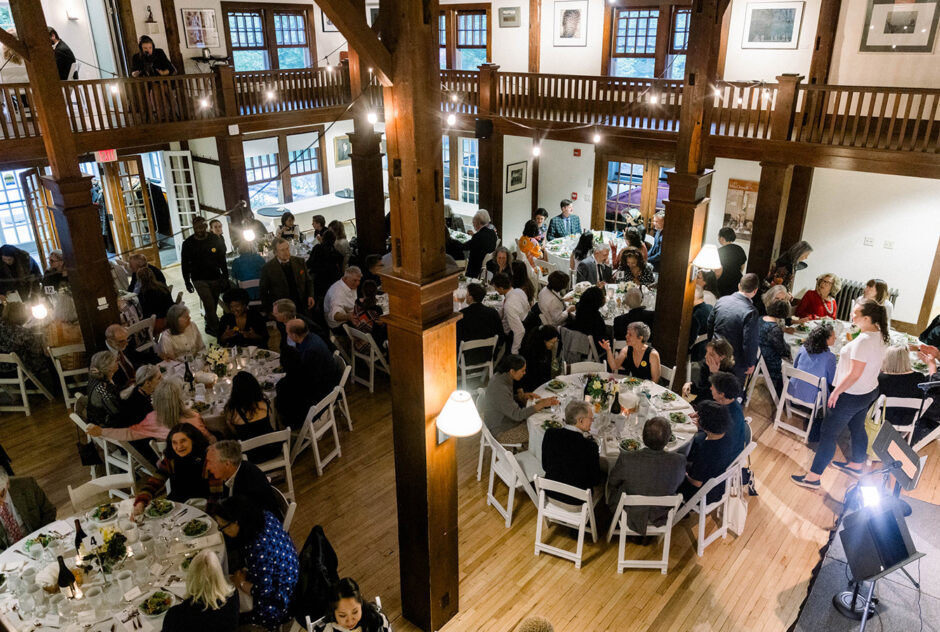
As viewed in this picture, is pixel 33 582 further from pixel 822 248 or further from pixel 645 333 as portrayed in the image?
pixel 822 248

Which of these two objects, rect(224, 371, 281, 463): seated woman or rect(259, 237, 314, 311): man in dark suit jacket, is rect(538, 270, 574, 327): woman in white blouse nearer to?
rect(259, 237, 314, 311): man in dark suit jacket

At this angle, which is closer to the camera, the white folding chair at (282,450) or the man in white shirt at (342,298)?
the white folding chair at (282,450)

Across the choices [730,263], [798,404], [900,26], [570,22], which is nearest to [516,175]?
[570,22]

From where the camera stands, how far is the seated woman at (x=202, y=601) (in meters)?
3.55

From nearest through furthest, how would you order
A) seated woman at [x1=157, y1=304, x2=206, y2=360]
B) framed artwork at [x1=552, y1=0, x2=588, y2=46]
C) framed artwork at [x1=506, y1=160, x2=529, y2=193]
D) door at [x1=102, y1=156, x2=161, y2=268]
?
seated woman at [x1=157, y1=304, x2=206, y2=360], door at [x1=102, y1=156, x2=161, y2=268], framed artwork at [x1=552, y1=0, x2=588, y2=46], framed artwork at [x1=506, y1=160, x2=529, y2=193]

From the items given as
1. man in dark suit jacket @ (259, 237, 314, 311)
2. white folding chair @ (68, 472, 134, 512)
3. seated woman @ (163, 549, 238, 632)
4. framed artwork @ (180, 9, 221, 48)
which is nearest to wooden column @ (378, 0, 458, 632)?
seated woman @ (163, 549, 238, 632)

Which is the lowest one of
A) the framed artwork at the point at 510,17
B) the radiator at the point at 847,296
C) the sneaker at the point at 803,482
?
the sneaker at the point at 803,482

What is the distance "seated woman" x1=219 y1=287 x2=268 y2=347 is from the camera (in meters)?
7.16

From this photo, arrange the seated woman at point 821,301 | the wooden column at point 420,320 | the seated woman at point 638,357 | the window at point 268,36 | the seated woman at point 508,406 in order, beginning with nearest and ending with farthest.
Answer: the wooden column at point 420,320 → the seated woman at point 508,406 → the seated woman at point 638,357 → the seated woman at point 821,301 → the window at point 268,36

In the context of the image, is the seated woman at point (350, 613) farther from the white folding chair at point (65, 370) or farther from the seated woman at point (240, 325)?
the white folding chair at point (65, 370)

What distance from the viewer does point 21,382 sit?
7.36 m

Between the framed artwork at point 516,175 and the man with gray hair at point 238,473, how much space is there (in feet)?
33.2

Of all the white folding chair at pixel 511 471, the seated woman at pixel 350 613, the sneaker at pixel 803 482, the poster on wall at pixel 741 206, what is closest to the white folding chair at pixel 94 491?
the seated woman at pixel 350 613

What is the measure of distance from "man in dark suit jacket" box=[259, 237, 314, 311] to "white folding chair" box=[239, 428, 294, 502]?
9.26ft
